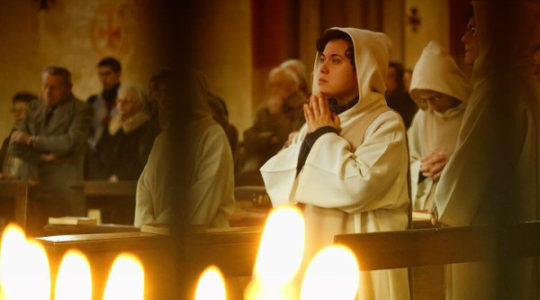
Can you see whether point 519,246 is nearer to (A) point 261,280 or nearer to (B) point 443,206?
(A) point 261,280

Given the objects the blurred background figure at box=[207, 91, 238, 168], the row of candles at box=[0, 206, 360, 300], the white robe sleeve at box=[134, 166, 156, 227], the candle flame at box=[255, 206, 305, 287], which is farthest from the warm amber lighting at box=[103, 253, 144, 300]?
the blurred background figure at box=[207, 91, 238, 168]

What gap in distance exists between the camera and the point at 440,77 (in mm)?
3729

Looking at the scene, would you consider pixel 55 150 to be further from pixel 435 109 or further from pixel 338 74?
pixel 338 74

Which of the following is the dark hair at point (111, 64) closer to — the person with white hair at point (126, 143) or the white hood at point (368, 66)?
the person with white hair at point (126, 143)

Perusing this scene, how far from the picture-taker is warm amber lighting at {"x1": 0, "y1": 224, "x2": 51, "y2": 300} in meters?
2.15

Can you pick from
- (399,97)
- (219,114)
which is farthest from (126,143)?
(399,97)

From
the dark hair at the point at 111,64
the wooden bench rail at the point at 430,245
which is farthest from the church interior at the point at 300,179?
Answer: the dark hair at the point at 111,64

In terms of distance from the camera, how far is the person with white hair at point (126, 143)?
13.0ft

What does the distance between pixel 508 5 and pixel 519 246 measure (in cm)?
64

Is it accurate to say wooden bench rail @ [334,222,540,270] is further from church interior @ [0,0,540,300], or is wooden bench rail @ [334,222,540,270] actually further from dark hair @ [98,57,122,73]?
dark hair @ [98,57,122,73]

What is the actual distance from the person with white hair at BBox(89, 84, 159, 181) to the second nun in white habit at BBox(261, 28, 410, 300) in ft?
3.12

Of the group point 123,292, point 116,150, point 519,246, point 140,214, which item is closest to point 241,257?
point 123,292

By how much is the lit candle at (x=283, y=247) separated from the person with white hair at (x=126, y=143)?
0.92 meters

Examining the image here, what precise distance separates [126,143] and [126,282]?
2.74 meters
